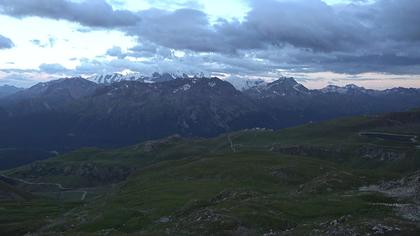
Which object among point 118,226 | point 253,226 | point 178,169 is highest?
point 253,226

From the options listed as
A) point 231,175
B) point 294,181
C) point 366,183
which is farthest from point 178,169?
point 366,183

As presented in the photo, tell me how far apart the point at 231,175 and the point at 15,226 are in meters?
79.0

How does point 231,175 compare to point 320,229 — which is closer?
point 320,229

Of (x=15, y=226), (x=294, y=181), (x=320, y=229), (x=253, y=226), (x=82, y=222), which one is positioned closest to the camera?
(x=320, y=229)

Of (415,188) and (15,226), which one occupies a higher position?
(415,188)

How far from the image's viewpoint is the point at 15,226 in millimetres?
96438

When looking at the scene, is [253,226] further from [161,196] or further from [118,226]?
[161,196]

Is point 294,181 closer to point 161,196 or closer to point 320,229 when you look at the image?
point 161,196

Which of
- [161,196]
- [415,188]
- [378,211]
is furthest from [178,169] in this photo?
[378,211]

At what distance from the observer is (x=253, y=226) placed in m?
55.9

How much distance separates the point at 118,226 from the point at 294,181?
263 feet

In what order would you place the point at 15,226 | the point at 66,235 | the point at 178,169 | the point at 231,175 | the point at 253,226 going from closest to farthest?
the point at 253,226, the point at 66,235, the point at 15,226, the point at 231,175, the point at 178,169

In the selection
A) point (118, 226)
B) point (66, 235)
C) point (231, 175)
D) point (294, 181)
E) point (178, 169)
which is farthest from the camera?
point (178, 169)

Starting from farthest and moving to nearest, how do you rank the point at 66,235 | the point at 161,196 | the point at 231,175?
the point at 231,175 < the point at 161,196 < the point at 66,235
